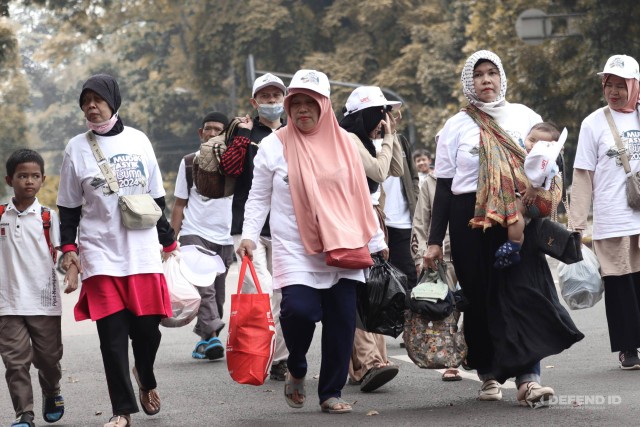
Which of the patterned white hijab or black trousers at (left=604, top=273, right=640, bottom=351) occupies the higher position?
the patterned white hijab

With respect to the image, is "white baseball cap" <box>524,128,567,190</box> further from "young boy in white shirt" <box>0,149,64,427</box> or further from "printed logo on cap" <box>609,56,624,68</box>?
"young boy in white shirt" <box>0,149,64,427</box>

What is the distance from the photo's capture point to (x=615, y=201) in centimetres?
898

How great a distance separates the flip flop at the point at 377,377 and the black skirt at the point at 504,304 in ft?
2.47

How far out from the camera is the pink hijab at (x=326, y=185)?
7.16 metres

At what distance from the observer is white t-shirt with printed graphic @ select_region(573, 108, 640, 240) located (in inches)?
352

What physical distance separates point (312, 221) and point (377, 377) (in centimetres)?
160

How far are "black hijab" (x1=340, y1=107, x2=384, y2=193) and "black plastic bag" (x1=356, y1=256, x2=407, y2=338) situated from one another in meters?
0.75

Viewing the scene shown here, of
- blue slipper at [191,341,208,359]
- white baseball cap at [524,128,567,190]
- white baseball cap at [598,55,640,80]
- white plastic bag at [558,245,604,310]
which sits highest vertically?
white baseball cap at [598,55,640,80]

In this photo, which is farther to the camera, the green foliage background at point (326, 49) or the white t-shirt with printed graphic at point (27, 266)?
the green foliage background at point (326, 49)

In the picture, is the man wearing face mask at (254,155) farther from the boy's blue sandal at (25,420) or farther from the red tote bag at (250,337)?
the boy's blue sandal at (25,420)

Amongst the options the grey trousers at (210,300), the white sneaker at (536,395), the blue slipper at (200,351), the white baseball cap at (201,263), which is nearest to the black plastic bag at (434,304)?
the white sneaker at (536,395)

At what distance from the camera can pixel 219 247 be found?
38.0ft

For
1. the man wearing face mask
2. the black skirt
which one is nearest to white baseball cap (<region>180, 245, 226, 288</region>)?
Answer: the man wearing face mask

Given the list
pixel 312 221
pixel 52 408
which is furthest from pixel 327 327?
pixel 52 408
